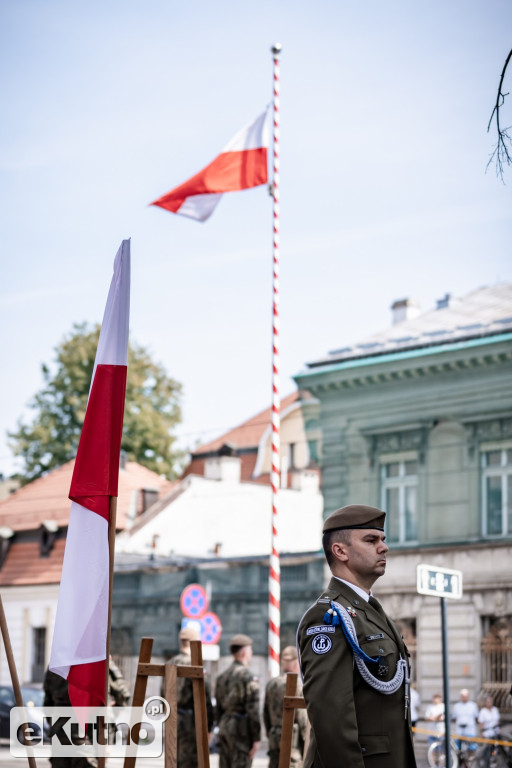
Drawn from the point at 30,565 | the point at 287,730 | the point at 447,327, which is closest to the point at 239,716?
the point at 287,730

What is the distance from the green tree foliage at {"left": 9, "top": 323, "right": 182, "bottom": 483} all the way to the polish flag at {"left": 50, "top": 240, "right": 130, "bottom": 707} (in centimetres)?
3964

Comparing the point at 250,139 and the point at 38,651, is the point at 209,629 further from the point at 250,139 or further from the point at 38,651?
the point at 38,651

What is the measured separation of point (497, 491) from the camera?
2970cm

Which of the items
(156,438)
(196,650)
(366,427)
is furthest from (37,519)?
(196,650)

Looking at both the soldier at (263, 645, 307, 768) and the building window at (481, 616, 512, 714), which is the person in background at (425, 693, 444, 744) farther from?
the soldier at (263, 645, 307, 768)

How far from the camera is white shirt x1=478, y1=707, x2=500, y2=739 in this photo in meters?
24.2

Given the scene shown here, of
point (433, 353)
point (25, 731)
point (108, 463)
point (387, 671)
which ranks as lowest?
point (25, 731)

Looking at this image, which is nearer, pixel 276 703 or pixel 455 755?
pixel 276 703

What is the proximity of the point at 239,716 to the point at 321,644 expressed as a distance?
24.0ft

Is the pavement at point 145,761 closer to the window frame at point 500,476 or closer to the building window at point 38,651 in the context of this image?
the window frame at point 500,476

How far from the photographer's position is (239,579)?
3444cm

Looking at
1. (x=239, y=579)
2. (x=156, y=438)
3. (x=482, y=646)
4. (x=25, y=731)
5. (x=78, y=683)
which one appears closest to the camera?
(x=78, y=683)

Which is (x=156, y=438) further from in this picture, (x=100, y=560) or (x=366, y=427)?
(x=100, y=560)

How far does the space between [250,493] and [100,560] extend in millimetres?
36453
